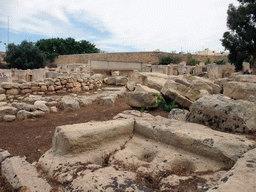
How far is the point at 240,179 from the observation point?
1.29m

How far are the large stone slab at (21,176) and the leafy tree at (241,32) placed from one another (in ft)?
48.6

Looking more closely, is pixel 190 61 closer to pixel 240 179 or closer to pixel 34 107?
pixel 34 107

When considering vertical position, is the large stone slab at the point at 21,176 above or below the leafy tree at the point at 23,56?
below

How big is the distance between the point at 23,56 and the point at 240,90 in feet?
93.2

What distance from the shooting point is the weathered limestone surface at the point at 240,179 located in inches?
46.9

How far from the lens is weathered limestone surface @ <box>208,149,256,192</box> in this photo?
3.91ft

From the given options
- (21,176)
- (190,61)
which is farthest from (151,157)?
(190,61)

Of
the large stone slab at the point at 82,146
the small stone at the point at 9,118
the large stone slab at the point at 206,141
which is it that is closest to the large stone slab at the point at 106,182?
the large stone slab at the point at 82,146

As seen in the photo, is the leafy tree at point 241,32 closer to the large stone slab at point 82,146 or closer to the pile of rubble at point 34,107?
the pile of rubble at point 34,107

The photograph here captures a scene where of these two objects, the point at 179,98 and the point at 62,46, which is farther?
the point at 62,46

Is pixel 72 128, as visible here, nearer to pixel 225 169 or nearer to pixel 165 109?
pixel 225 169

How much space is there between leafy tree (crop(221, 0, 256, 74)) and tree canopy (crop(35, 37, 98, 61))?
31630 mm

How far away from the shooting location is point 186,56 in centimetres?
2745

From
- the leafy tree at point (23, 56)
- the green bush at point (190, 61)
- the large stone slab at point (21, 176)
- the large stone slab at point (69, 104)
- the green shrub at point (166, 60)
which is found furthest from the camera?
the green shrub at point (166, 60)
